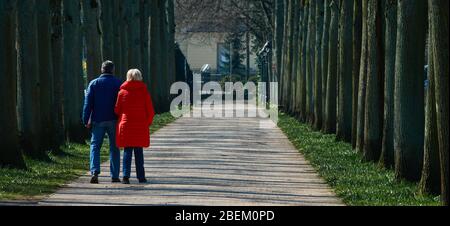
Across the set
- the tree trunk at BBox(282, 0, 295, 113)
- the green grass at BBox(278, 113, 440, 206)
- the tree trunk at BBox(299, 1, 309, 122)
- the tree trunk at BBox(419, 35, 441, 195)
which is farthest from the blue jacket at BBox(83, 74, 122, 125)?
the tree trunk at BBox(282, 0, 295, 113)

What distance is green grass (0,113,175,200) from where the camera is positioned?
19.5 metres

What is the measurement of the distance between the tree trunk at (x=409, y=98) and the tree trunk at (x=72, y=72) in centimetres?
1260

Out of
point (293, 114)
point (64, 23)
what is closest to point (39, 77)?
point (64, 23)

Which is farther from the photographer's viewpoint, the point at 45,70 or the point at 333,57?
the point at 333,57

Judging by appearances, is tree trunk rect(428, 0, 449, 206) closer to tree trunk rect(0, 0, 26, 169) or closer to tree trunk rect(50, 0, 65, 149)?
tree trunk rect(0, 0, 26, 169)

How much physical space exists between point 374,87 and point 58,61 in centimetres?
795

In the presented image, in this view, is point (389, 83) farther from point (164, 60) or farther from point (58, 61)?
point (164, 60)

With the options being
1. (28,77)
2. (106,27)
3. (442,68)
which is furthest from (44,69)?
(442,68)

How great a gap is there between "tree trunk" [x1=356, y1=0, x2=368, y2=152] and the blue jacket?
269 inches

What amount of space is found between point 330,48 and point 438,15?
1935 cm

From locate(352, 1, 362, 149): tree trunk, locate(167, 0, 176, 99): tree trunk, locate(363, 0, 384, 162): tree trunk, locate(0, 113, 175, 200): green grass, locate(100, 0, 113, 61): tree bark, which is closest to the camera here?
locate(0, 113, 175, 200): green grass

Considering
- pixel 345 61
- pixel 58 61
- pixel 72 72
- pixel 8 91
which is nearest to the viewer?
pixel 8 91

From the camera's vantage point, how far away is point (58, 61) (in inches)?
1206
